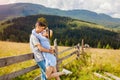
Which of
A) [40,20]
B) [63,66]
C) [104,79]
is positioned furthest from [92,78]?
[40,20]

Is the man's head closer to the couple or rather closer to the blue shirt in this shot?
the couple

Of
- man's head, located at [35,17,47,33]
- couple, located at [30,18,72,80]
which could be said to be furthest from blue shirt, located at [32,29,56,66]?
man's head, located at [35,17,47,33]

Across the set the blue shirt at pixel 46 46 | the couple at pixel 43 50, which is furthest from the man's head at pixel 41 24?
the blue shirt at pixel 46 46

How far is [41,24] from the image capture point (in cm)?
771

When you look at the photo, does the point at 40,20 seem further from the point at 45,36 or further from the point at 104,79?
the point at 104,79

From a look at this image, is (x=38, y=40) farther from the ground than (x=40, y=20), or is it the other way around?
(x=40, y=20)

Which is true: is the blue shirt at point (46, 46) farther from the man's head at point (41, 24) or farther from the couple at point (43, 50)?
the man's head at point (41, 24)

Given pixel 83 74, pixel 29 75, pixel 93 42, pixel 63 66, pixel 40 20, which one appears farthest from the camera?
pixel 93 42

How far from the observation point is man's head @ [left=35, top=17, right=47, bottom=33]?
767 centimetres

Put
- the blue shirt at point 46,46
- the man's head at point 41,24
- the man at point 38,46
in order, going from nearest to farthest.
Answer: the man's head at point 41,24 < the man at point 38,46 < the blue shirt at point 46,46

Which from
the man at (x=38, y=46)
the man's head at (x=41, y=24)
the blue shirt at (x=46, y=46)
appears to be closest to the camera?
the man's head at (x=41, y=24)

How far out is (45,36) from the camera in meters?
8.10

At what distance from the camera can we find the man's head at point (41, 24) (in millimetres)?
7671

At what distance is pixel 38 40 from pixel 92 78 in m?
5.56
